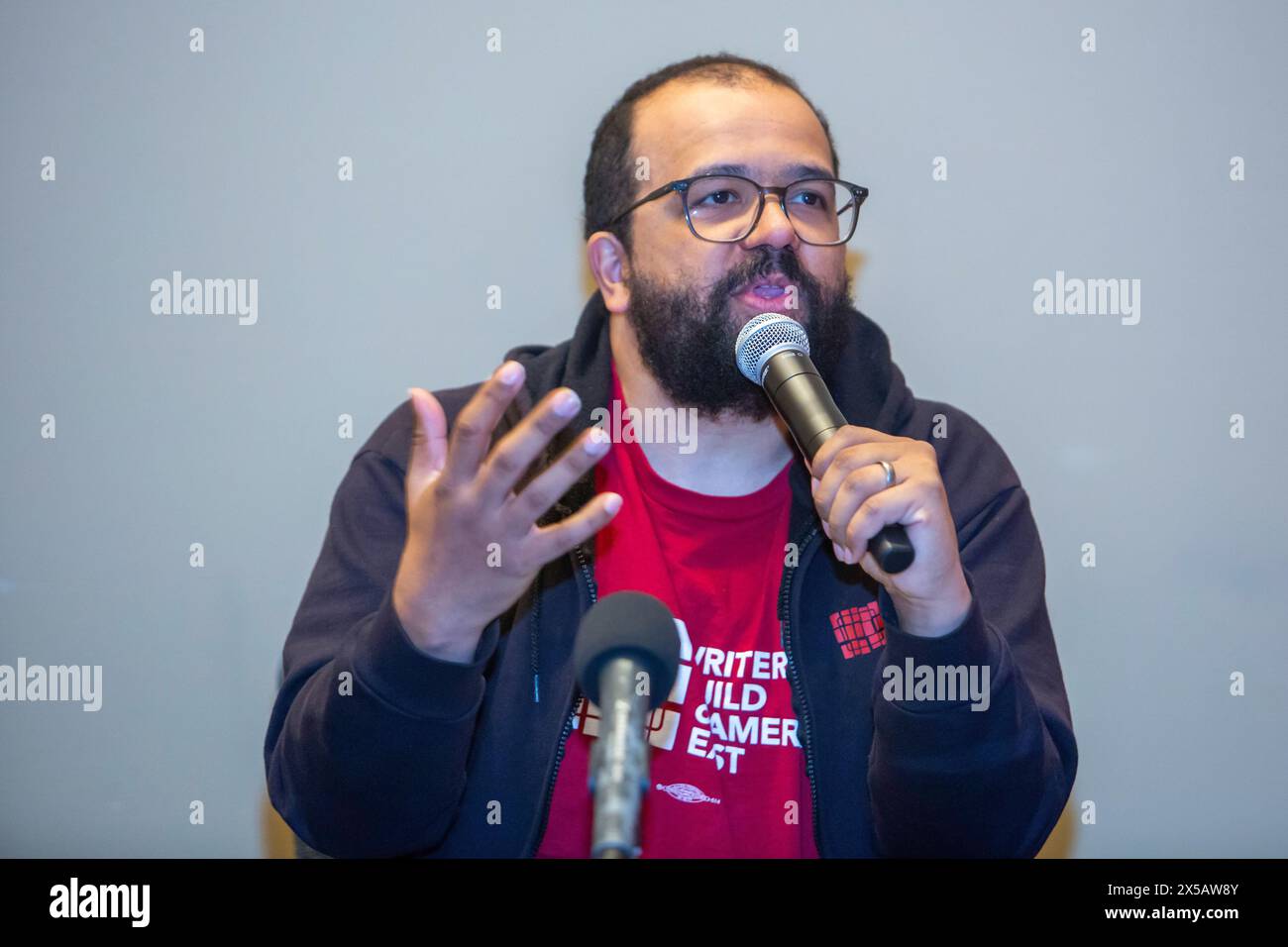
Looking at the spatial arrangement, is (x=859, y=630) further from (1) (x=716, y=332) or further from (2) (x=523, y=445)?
(2) (x=523, y=445)

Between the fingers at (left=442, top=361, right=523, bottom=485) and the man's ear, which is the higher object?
the man's ear

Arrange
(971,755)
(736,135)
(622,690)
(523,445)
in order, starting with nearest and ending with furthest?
(622,690)
(523,445)
(971,755)
(736,135)

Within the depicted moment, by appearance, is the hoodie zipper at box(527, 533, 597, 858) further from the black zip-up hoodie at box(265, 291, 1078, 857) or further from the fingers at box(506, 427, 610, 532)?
the fingers at box(506, 427, 610, 532)

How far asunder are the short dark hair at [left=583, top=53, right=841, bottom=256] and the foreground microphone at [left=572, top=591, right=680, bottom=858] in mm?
1158

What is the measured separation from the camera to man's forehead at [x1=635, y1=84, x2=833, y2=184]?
70.7 inches

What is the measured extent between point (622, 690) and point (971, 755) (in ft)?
2.62

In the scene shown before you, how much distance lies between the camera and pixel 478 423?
117 centimetres

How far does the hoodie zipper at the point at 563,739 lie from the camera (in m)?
1.68
